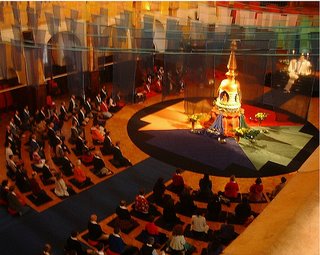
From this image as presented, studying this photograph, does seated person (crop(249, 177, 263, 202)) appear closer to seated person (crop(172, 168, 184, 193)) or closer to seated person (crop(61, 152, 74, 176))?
seated person (crop(172, 168, 184, 193))

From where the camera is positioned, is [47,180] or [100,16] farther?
[100,16]

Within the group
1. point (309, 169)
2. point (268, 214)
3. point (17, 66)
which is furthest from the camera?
point (17, 66)

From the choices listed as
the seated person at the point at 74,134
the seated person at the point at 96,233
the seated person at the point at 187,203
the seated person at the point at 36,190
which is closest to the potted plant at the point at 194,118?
the seated person at the point at 74,134

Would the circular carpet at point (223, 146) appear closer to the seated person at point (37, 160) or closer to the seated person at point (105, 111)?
the seated person at point (105, 111)

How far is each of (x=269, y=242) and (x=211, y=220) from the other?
347 inches

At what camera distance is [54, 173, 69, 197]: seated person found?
33.1 feet

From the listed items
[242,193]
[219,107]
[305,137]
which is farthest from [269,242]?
[305,137]

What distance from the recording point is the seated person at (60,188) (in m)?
10.1

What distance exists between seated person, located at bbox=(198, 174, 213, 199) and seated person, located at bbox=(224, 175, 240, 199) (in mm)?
432

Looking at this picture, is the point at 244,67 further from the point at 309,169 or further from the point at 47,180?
the point at 309,169

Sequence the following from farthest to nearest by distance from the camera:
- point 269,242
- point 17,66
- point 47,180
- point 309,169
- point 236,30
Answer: point 236,30
point 17,66
point 47,180
point 309,169
point 269,242

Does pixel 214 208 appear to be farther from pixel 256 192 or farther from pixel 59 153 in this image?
pixel 59 153

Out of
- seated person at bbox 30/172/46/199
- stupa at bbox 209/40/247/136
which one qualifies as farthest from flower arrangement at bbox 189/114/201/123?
seated person at bbox 30/172/46/199

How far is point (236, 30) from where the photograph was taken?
17.8m
